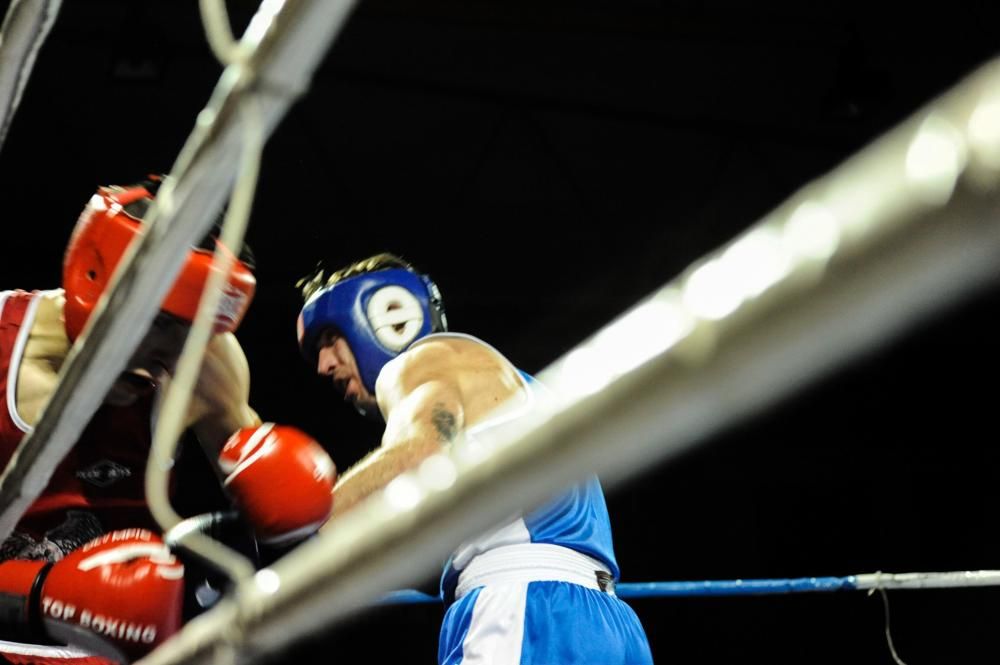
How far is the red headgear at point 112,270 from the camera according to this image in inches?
55.1

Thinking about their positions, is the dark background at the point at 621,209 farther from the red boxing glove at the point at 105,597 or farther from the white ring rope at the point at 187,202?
the white ring rope at the point at 187,202

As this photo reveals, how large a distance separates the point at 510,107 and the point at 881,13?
4.88 ft

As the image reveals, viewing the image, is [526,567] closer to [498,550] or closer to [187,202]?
[498,550]

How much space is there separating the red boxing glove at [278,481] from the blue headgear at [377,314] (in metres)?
0.96

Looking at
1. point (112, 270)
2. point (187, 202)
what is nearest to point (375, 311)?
point (112, 270)

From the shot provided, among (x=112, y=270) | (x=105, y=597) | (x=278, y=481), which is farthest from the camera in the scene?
(x=112, y=270)

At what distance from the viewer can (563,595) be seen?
168 centimetres

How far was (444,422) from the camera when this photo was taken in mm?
1635

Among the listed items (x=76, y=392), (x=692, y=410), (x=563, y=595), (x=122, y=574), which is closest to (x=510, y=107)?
(x=563, y=595)

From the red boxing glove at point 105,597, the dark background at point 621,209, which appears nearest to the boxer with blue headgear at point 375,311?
the red boxing glove at point 105,597

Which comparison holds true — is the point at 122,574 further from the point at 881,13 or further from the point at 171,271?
the point at 881,13

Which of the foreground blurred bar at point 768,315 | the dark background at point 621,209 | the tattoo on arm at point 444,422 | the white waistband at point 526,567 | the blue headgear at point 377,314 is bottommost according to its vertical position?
the foreground blurred bar at point 768,315

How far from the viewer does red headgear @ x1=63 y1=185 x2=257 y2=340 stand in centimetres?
140

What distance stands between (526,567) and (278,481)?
75cm
